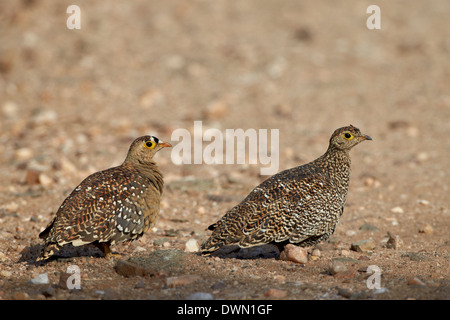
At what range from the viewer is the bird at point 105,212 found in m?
7.19

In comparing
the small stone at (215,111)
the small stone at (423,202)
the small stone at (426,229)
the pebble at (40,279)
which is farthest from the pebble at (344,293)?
the small stone at (215,111)

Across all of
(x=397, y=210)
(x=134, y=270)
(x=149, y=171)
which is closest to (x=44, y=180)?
(x=149, y=171)

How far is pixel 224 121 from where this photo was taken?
15.6m

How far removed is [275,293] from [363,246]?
8.13 ft

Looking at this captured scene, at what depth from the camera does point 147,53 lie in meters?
18.8

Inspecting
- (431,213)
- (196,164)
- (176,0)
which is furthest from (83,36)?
(431,213)

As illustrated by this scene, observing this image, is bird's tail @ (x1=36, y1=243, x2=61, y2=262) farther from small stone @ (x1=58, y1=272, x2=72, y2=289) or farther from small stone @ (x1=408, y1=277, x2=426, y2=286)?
small stone @ (x1=408, y1=277, x2=426, y2=286)

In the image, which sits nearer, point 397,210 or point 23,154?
point 397,210

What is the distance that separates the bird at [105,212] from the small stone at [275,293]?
2.16m

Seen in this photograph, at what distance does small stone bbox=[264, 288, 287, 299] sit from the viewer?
20.3 feet

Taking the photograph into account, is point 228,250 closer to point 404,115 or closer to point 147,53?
point 404,115

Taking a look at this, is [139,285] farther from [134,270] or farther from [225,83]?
[225,83]
